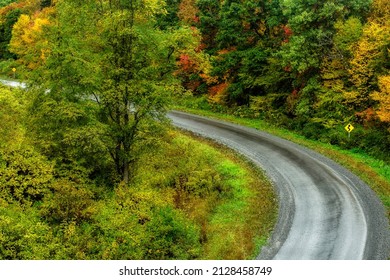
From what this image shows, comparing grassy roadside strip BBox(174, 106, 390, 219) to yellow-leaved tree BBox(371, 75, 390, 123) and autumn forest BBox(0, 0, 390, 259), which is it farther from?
yellow-leaved tree BBox(371, 75, 390, 123)

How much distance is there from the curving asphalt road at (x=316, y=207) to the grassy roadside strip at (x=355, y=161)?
0.56 m

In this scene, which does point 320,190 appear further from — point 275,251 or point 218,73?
point 218,73

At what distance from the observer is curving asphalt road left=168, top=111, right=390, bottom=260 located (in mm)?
18516

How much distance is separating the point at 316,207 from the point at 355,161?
783 cm

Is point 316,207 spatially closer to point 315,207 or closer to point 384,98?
point 315,207

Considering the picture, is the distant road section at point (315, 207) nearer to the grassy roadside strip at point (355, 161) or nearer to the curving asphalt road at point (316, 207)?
the curving asphalt road at point (316, 207)

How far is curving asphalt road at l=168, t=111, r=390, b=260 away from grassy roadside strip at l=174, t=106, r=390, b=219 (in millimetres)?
555

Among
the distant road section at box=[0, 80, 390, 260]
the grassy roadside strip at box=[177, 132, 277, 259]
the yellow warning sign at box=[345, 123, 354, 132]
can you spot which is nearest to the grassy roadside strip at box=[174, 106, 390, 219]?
the distant road section at box=[0, 80, 390, 260]

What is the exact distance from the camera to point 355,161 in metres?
28.6

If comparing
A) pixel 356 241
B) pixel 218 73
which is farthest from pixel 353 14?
pixel 356 241

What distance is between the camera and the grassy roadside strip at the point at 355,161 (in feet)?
80.9

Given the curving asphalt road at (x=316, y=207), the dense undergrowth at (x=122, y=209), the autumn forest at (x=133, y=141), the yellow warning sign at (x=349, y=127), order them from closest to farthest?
the dense undergrowth at (x=122, y=209) → the curving asphalt road at (x=316, y=207) → the autumn forest at (x=133, y=141) → the yellow warning sign at (x=349, y=127)

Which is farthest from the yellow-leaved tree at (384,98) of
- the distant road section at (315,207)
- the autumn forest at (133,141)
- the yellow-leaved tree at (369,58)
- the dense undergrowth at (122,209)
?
the dense undergrowth at (122,209)

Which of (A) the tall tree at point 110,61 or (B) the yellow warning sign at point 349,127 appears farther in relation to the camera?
(B) the yellow warning sign at point 349,127
